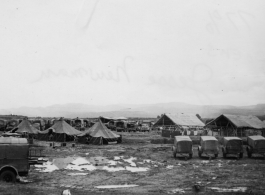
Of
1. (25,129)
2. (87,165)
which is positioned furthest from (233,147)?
(25,129)

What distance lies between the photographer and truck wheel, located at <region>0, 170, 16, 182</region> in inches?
575

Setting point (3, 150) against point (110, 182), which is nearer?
point (3, 150)

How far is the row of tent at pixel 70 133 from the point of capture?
39.7 meters

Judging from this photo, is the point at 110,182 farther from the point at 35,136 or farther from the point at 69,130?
the point at 35,136

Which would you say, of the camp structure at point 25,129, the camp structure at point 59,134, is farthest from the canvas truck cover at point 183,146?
the camp structure at point 25,129

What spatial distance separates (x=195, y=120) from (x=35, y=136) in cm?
3055

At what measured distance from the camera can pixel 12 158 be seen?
1505cm

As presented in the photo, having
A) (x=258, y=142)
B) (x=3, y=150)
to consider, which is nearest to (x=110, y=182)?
(x=3, y=150)

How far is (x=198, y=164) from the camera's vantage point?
23750mm

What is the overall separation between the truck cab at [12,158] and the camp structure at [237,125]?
3404cm

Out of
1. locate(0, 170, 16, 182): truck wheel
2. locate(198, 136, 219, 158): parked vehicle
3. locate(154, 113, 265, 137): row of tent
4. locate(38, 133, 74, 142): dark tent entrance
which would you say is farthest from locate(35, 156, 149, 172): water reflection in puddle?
locate(154, 113, 265, 137): row of tent

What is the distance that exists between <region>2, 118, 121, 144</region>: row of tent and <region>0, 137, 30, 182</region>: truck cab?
23942 millimetres

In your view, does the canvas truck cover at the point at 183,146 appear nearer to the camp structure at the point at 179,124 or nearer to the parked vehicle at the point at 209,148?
the parked vehicle at the point at 209,148

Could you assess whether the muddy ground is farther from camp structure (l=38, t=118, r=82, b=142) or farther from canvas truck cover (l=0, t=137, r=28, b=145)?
camp structure (l=38, t=118, r=82, b=142)
